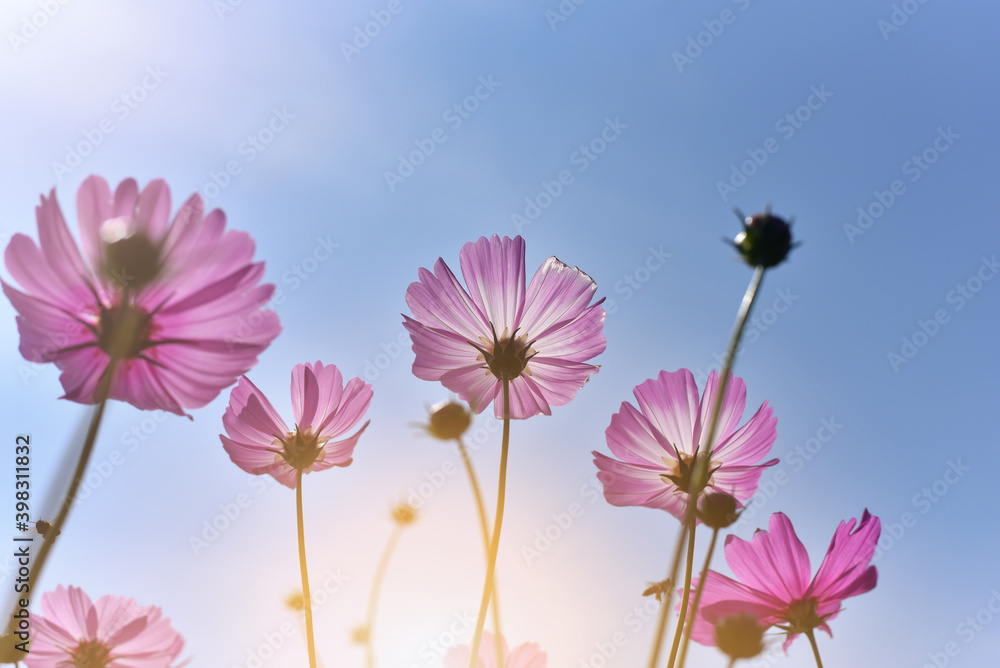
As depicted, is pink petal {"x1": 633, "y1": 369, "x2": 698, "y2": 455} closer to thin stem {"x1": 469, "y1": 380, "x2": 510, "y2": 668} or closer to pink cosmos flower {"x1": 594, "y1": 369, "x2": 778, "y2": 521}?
pink cosmos flower {"x1": 594, "y1": 369, "x2": 778, "y2": 521}

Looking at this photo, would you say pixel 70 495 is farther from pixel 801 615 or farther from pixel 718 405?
pixel 801 615

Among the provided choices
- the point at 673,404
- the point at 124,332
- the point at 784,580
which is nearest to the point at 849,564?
the point at 784,580

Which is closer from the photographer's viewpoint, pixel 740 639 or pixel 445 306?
pixel 740 639

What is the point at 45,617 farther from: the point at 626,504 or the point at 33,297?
the point at 626,504

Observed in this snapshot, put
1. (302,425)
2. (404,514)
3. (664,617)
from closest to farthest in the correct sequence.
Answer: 1. (664,617)
2. (302,425)
3. (404,514)

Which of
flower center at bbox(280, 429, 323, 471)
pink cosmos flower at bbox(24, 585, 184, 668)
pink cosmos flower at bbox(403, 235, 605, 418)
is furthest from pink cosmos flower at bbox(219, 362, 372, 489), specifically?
pink cosmos flower at bbox(24, 585, 184, 668)

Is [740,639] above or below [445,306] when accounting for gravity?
below

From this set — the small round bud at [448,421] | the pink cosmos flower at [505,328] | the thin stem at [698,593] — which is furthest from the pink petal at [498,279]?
the thin stem at [698,593]
